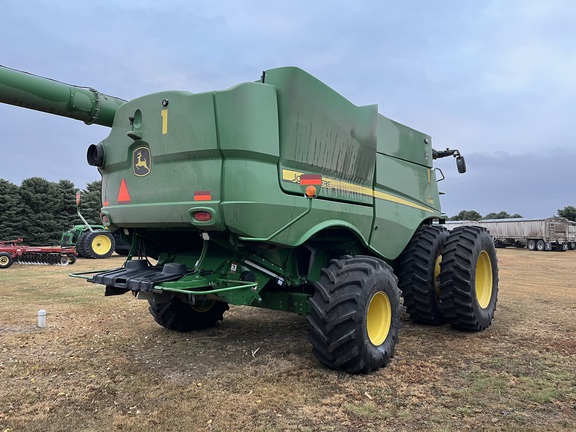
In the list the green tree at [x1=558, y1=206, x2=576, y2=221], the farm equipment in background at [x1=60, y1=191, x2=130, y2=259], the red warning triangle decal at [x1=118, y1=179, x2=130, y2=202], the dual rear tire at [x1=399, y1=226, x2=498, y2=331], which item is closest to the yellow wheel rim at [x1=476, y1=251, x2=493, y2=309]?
the dual rear tire at [x1=399, y1=226, x2=498, y2=331]

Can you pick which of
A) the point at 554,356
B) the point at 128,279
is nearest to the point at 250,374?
the point at 128,279

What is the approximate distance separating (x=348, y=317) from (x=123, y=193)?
8.99 feet

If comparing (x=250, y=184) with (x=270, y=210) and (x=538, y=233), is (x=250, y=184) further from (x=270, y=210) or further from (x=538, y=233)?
(x=538, y=233)

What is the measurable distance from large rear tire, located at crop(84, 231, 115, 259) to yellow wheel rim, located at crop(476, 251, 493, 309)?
17725 millimetres

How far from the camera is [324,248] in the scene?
5.43m

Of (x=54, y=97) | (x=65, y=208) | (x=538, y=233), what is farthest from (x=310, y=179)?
(x=538, y=233)

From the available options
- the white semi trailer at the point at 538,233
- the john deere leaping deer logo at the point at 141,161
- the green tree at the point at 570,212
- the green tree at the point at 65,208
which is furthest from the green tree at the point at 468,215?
the john deere leaping deer logo at the point at 141,161

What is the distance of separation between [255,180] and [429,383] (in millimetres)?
2530

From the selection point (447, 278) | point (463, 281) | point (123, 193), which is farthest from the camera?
point (447, 278)

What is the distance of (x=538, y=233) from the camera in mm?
35000

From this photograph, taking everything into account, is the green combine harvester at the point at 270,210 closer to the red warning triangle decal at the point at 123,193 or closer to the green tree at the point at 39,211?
the red warning triangle decal at the point at 123,193

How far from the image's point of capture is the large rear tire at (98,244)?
2044cm

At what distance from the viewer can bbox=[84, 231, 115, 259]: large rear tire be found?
805 inches

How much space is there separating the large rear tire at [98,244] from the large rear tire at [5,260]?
4.04 metres
